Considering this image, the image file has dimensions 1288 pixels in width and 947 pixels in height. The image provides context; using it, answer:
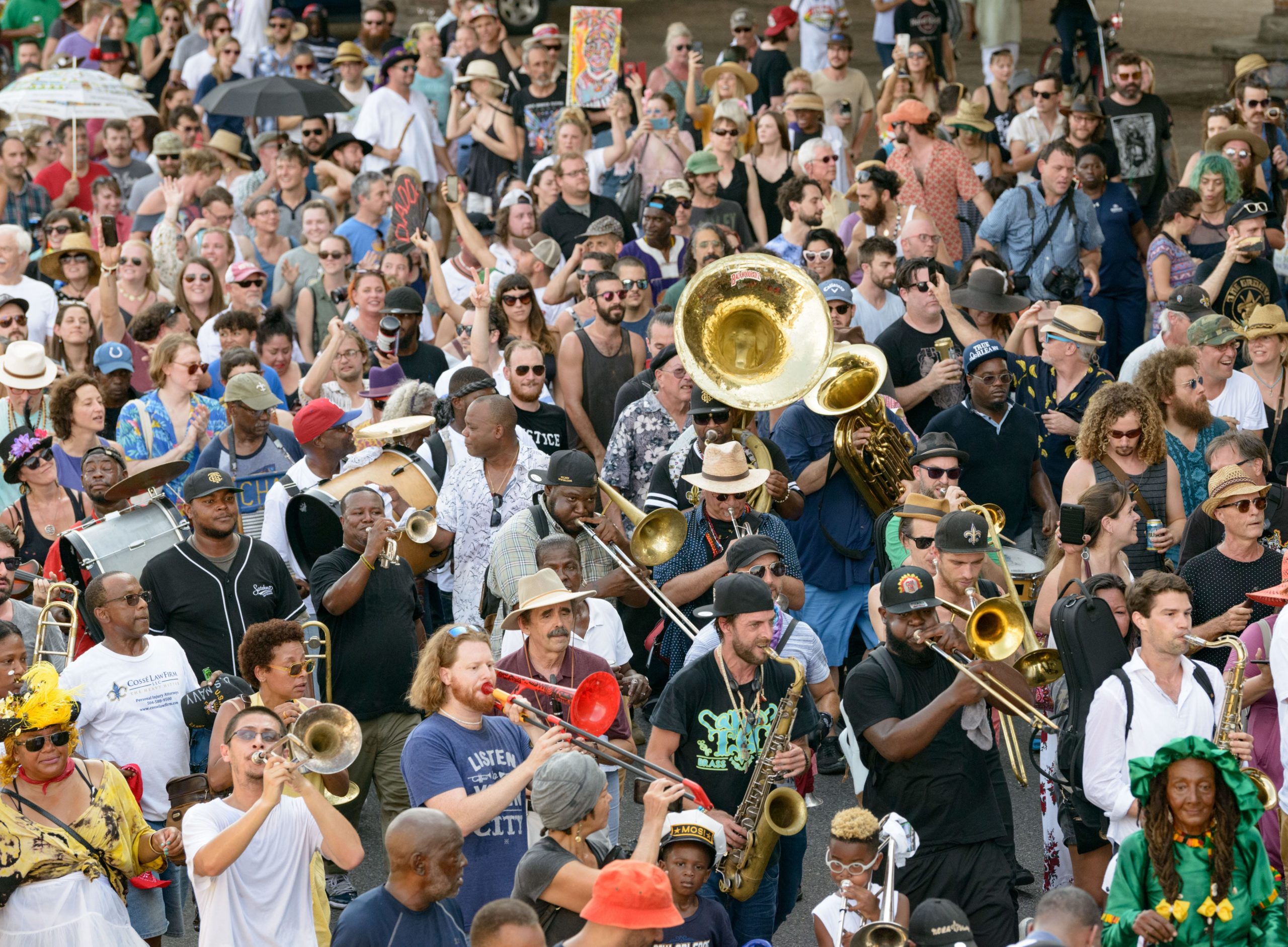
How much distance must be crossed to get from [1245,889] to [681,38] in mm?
12692

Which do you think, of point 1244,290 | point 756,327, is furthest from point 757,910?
point 1244,290

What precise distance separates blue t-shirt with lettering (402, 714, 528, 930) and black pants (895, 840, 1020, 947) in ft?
4.80

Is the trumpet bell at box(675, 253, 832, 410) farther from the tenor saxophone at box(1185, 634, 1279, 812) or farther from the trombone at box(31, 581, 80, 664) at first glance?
the trombone at box(31, 581, 80, 664)

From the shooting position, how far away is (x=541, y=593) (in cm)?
732

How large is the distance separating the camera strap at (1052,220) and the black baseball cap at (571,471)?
5385 mm

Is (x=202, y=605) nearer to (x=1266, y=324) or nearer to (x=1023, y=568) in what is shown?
(x=1023, y=568)

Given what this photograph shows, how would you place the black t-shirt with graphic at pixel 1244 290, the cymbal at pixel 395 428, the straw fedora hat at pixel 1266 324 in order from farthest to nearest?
the black t-shirt with graphic at pixel 1244 290 → the straw fedora hat at pixel 1266 324 → the cymbal at pixel 395 428

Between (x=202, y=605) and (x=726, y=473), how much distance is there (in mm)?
2453

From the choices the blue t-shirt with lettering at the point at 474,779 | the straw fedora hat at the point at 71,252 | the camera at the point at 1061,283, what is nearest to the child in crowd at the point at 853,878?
the blue t-shirt with lettering at the point at 474,779

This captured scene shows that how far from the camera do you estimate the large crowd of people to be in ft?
20.8

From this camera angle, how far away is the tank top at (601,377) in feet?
35.8

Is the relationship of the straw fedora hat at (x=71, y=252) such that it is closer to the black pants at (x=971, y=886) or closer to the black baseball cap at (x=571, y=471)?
the black baseball cap at (x=571, y=471)

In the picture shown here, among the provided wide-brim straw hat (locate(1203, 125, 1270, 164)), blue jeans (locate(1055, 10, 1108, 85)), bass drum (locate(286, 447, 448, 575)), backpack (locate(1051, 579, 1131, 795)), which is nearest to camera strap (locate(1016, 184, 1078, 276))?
wide-brim straw hat (locate(1203, 125, 1270, 164))

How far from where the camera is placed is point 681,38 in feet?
57.5
